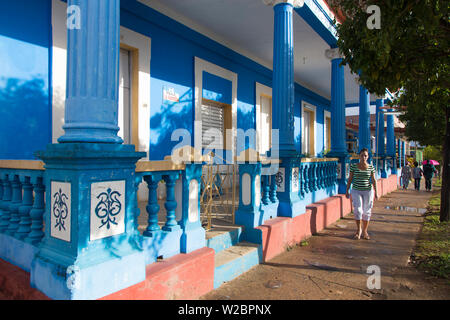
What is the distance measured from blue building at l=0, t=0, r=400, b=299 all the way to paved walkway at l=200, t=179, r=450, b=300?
0.29 meters

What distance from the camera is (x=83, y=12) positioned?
8.21 ft

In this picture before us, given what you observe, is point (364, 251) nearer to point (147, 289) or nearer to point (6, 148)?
point (147, 289)

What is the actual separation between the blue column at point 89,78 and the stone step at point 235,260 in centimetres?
197

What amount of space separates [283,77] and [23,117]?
13.3 ft

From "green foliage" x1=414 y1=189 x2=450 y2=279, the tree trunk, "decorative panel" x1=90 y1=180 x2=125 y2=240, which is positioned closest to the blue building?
"decorative panel" x1=90 y1=180 x2=125 y2=240

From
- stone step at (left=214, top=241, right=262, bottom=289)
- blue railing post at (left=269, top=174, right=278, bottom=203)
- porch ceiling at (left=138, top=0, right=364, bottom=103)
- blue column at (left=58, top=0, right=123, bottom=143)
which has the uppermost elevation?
porch ceiling at (left=138, top=0, right=364, bottom=103)

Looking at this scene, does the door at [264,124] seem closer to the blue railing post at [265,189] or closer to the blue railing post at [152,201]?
the blue railing post at [265,189]

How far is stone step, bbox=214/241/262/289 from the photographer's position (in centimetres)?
365

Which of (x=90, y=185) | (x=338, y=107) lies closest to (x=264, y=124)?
(x=338, y=107)

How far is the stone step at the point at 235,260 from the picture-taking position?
144 inches

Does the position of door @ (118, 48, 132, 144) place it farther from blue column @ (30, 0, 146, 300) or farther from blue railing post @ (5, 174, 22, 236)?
blue column @ (30, 0, 146, 300)

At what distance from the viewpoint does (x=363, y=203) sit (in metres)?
5.88

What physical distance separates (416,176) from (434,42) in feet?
42.7
